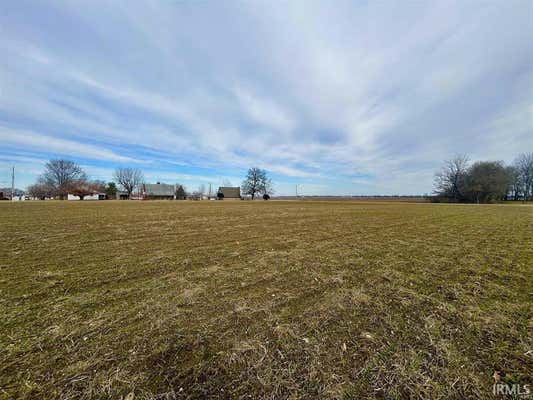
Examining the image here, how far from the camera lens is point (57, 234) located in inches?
310

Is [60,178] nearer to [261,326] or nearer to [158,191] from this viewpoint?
[158,191]

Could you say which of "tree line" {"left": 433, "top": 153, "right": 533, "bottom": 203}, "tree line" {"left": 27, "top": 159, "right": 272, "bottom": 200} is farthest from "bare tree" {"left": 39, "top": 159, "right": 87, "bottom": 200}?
"tree line" {"left": 433, "top": 153, "right": 533, "bottom": 203}

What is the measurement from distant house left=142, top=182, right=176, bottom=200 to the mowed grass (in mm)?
77483

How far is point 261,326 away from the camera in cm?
258

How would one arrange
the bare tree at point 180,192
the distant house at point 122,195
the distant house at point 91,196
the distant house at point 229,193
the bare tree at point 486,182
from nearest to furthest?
1. the bare tree at point 486,182
2. the distant house at point 91,196
3. the distant house at point 122,195
4. the bare tree at point 180,192
5. the distant house at point 229,193

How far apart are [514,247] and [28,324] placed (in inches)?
473

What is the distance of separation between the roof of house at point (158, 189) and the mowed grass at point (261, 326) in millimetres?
78064

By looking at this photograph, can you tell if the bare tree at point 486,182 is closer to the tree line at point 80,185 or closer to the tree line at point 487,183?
the tree line at point 487,183

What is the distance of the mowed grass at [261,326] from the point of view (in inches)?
71.2

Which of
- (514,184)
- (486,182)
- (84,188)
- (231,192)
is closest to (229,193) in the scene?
(231,192)

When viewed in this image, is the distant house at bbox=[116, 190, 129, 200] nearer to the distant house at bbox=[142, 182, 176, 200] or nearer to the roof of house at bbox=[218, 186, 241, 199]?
the distant house at bbox=[142, 182, 176, 200]

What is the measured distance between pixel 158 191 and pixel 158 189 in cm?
80

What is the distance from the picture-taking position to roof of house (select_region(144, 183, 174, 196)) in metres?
75.3

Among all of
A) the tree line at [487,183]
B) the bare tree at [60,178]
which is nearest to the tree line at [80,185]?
the bare tree at [60,178]
